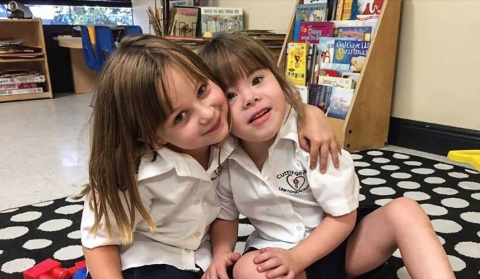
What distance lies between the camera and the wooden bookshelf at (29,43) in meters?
3.04

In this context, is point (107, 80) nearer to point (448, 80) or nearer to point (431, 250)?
point (431, 250)

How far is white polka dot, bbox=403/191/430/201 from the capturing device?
1.14m

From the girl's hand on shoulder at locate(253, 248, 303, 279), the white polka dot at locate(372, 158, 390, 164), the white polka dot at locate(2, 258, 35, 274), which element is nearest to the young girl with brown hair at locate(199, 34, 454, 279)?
the girl's hand on shoulder at locate(253, 248, 303, 279)

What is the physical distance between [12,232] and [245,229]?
1.73 feet

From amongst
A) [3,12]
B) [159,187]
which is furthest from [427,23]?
[3,12]

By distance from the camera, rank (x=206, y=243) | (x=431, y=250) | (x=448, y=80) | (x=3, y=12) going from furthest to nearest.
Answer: (x=3, y=12)
(x=448, y=80)
(x=206, y=243)
(x=431, y=250)

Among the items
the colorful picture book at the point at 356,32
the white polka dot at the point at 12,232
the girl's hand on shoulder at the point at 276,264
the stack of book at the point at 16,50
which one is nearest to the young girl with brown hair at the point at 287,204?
the girl's hand on shoulder at the point at 276,264

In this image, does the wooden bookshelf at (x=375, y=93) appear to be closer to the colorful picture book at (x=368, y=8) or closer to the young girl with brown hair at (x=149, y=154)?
the colorful picture book at (x=368, y=8)

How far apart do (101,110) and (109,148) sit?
52mm

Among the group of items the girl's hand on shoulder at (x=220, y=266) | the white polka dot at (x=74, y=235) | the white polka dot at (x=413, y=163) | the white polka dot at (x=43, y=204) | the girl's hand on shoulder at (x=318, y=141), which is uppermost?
the girl's hand on shoulder at (x=318, y=141)

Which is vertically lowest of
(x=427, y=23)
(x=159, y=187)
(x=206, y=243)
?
(x=206, y=243)

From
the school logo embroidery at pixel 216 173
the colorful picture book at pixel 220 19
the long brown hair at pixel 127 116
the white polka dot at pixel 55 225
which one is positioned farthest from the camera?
the colorful picture book at pixel 220 19

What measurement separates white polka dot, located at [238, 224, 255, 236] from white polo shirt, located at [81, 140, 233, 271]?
0.93ft

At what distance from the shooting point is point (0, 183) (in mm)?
1354
